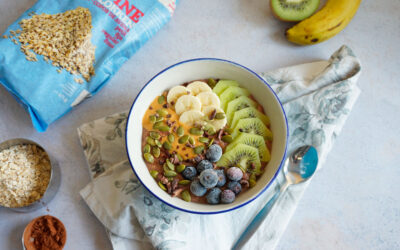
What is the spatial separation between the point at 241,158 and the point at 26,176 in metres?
0.85

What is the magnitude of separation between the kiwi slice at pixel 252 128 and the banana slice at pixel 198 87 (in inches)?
7.3

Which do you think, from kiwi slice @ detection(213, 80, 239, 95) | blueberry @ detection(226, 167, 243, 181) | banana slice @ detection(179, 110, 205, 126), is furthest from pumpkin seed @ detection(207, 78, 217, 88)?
blueberry @ detection(226, 167, 243, 181)

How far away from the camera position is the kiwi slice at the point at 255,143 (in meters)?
1.30

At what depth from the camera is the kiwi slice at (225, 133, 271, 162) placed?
130 centimetres

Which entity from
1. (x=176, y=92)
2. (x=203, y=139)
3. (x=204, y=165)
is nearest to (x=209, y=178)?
(x=204, y=165)

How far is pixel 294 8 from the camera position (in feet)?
5.27

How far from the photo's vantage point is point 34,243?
4.42 feet

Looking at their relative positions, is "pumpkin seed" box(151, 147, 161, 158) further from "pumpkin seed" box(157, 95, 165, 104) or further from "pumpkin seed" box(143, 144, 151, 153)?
"pumpkin seed" box(157, 95, 165, 104)

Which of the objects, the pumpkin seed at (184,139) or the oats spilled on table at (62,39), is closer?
the pumpkin seed at (184,139)

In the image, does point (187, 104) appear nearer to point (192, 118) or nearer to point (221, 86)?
point (192, 118)

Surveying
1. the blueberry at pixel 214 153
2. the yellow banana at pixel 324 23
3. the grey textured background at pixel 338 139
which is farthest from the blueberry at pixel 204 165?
the yellow banana at pixel 324 23

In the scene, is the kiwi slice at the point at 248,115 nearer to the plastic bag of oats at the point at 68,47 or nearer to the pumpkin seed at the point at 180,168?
the pumpkin seed at the point at 180,168

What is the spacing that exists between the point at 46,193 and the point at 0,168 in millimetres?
213

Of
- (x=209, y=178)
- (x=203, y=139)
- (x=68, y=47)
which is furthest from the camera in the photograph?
(x=68, y=47)
